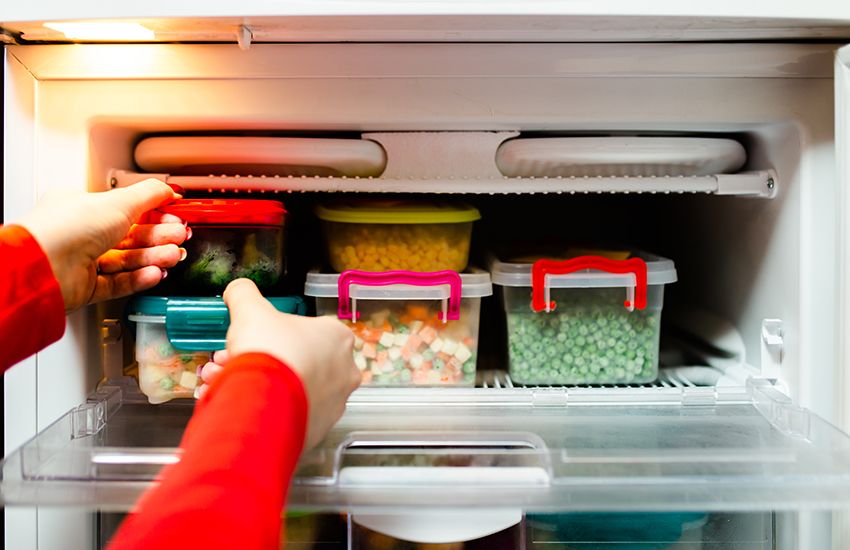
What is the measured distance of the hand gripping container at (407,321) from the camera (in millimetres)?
737

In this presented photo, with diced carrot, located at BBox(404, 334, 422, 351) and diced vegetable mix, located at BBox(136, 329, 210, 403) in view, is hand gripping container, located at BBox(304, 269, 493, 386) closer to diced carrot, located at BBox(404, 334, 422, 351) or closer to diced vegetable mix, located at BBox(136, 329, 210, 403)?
diced carrot, located at BBox(404, 334, 422, 351)

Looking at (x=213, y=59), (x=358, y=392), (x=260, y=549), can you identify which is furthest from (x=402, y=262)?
(x=260, y=549)

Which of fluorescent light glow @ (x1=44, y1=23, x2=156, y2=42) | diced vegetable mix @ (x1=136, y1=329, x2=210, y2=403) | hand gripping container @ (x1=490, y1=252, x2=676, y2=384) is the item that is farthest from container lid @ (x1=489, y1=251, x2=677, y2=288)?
fluorescent light glow @ (x1=44, y1=23, x2=156, y2=42)

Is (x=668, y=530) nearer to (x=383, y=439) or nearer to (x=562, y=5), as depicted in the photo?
(x=383, y=439)

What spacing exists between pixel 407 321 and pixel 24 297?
1.42ft

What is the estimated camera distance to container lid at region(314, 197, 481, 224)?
2.47 feet

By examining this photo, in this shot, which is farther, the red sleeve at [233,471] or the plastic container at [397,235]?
the plastic container at [397,235]

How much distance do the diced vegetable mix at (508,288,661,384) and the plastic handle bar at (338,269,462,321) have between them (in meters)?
0.12

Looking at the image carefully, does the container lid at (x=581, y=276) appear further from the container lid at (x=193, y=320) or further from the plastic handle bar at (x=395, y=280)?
the container lid at (x=193, y=320)

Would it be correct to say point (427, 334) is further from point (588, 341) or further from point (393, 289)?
point (588, 341)

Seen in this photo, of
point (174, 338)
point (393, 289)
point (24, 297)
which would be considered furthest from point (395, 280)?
point (24, 297)

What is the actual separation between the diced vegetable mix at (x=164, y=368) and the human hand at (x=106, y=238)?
0.25 feet

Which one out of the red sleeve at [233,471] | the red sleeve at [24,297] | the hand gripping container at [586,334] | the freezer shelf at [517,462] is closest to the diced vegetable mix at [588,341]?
the hand gripping container at [586,334]

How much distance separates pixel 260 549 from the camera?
0.34 meters
